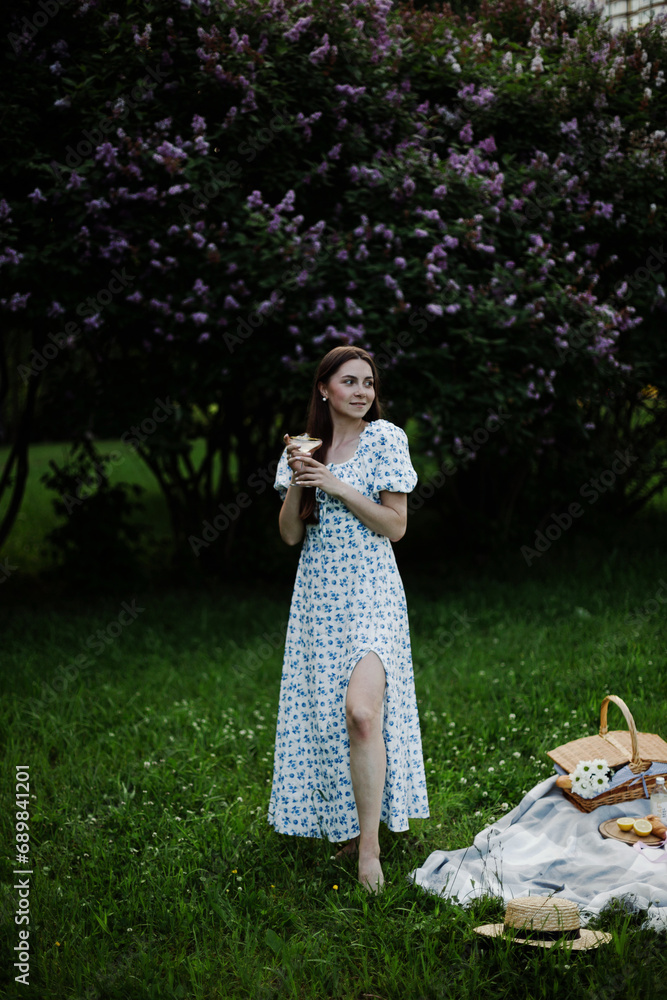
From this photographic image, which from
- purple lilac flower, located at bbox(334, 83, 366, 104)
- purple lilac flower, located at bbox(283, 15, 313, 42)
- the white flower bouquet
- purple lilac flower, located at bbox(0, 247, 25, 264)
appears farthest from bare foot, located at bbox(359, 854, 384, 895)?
purple lilac flower, located at bbox(283, 15, 313, 42)

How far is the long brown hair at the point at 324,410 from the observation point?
297 cm

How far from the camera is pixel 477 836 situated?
9.95ft

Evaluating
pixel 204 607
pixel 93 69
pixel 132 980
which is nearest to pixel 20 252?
pixel 93 69

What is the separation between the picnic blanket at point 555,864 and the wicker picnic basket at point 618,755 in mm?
36

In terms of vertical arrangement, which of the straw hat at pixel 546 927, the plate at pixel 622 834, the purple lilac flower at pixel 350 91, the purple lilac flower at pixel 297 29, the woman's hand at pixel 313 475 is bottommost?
the straw hat at pixel 546 927

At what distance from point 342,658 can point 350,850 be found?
721 millimetres

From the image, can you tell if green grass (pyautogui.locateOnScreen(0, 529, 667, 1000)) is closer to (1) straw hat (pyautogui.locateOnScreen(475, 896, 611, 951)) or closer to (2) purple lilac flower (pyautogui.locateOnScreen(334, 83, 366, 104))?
(1) straw hat (pyautogui.locateOnScreen(475, 896, 611, 951))

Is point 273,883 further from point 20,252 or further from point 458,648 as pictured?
point 20,252

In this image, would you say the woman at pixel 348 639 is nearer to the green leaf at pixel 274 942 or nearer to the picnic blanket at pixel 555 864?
the picnic blanket at pixel 555 864

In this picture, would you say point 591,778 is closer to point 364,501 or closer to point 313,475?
point 364,501

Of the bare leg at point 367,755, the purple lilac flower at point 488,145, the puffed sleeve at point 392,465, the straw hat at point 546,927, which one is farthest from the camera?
the purple lilac flower at point 488,145

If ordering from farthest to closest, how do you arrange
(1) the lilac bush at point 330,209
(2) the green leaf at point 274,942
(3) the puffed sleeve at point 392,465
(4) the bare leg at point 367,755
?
(1) the lilac bush at point 330,209 < (3) the puffed sleeve at point 392,465 < (4) the bare leg at point 367,755 < (2) the green leaf at point 274,942

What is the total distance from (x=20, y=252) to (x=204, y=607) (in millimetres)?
2715

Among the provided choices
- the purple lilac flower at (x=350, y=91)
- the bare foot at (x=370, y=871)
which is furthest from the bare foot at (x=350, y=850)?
the purple lilac flower at (x=350, y=91)
